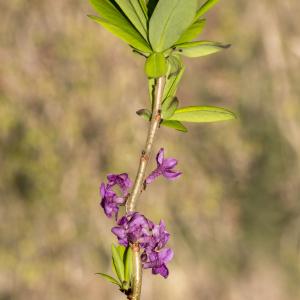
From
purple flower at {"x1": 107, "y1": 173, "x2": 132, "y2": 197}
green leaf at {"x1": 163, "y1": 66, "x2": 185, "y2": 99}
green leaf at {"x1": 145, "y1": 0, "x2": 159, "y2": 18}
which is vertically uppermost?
green leaf at {"x1": 145, "y1": 0, "x2": 159, "y2": 18}

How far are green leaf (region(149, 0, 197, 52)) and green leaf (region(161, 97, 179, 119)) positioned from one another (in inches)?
1.9

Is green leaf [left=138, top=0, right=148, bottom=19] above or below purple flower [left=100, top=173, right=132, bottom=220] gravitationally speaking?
above

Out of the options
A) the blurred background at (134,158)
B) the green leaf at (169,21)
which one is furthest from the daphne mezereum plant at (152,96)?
the blurred background at (134,158)

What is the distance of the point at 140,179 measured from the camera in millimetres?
590

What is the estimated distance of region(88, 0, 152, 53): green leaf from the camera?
2.04 feet

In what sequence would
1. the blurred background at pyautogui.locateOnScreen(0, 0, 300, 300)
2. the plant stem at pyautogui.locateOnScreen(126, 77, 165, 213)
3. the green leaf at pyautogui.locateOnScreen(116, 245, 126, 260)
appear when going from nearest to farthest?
the plant stem at pyautogui.locateOnScreen(126, 77, 165, 213), the green leaf at pyautogui.locateOnScreen(116, 245, 126, 260), the blurred background at pyautogui.locateOnScreen(0, 0, 300, 300)

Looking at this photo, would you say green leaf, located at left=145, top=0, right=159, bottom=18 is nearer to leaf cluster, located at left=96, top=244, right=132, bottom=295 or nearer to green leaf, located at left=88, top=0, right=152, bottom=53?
green leaf, located at left=88, top=0, right=152, bottom=53

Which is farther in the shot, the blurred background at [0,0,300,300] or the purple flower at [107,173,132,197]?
the blurred background at [0,0,300,300]

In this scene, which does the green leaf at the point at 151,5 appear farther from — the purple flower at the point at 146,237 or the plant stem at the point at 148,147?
the purple flower at the point at 146,237

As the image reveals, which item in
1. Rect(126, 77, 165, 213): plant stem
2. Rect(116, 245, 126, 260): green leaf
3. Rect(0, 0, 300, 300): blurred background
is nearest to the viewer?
Rect(126, 77, 165, 213): plant stem

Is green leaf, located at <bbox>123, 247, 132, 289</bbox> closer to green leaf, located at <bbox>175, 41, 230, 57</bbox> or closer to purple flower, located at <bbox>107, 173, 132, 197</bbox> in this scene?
purple flower, located at <bbox>107, 173, 132, 197</bbox>

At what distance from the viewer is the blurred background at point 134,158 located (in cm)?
338

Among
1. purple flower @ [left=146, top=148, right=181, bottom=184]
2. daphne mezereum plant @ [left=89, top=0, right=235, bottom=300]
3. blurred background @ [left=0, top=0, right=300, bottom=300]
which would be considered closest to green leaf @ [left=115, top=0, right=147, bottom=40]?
daphne mezereum plant @ [left=89, top=0, right=235, bottom=300]

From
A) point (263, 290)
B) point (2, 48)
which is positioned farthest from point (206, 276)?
point (2, 48)
